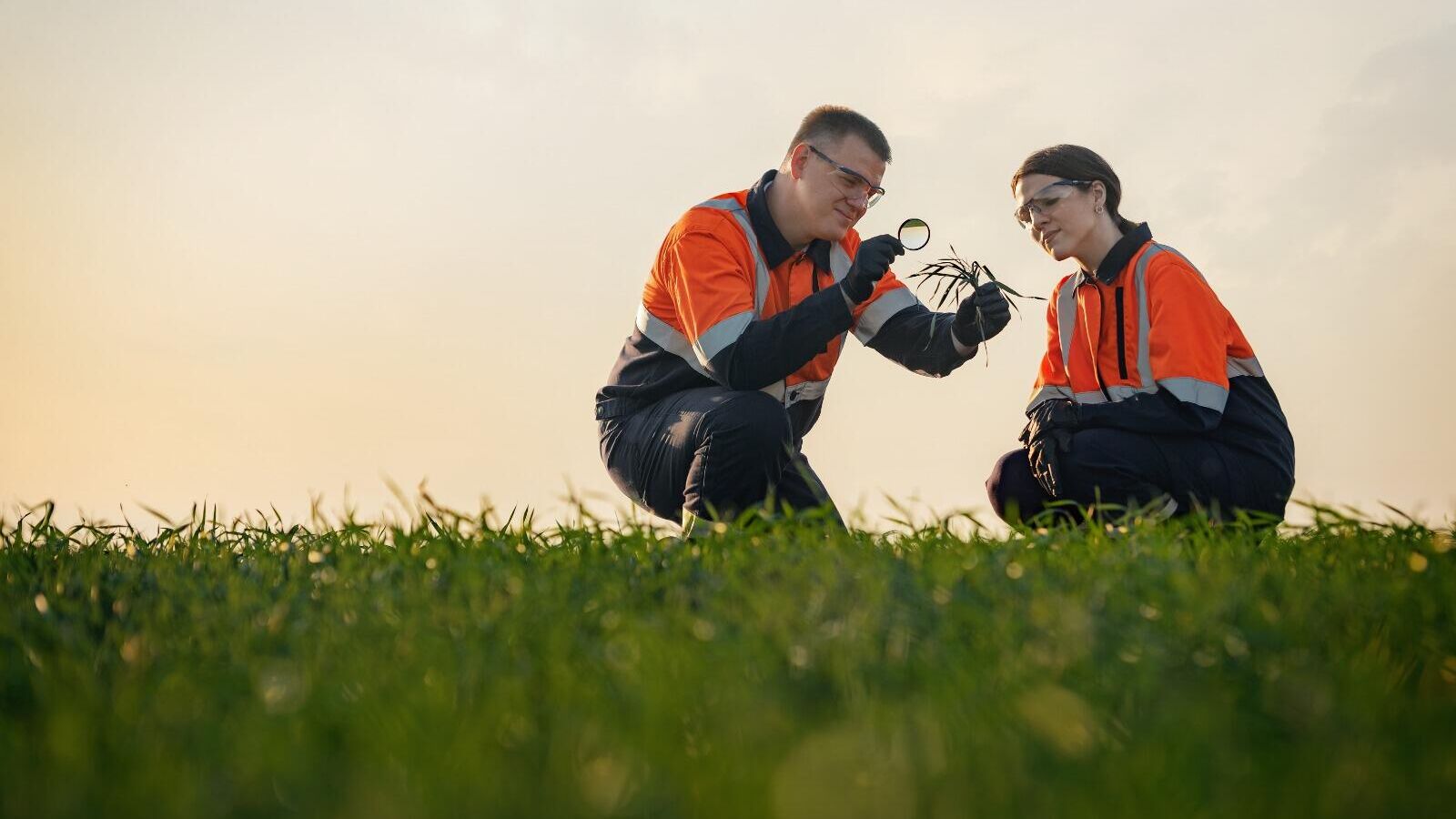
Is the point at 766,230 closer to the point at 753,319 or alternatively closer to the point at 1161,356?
the point at 753,319

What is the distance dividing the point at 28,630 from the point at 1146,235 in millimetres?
4474

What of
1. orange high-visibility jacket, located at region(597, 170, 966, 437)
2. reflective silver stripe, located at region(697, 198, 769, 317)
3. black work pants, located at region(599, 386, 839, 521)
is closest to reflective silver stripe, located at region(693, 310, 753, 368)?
orange high-visibility jacket, located at region(597, 170, 966, 437)

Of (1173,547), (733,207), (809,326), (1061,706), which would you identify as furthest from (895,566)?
(733,207)

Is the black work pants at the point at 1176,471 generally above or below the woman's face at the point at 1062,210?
below

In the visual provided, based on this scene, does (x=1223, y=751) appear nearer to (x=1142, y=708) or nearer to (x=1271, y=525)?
(x=1142, y=708)

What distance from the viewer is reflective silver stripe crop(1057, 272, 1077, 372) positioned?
5.67 meters

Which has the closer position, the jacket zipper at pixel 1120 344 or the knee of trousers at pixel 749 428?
the knee of trousers at pixel 749 428

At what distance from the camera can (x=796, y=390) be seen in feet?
19.1

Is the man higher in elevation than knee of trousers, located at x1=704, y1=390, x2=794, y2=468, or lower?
higher

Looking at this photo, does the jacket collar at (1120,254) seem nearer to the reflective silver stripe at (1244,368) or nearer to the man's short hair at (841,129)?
the reflective silver stripe at (1244,368)

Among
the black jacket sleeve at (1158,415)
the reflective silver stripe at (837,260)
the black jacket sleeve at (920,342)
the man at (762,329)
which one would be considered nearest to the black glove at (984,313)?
the man at (762,329)

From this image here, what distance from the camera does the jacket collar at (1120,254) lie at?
5.38 metres

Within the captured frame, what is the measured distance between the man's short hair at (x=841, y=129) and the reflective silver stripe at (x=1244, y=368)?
1803 mm

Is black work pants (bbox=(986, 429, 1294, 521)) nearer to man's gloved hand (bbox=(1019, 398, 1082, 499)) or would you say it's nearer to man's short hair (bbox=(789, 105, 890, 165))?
man's gloved hand (bbox=(1019, 398, 1082, 499))
